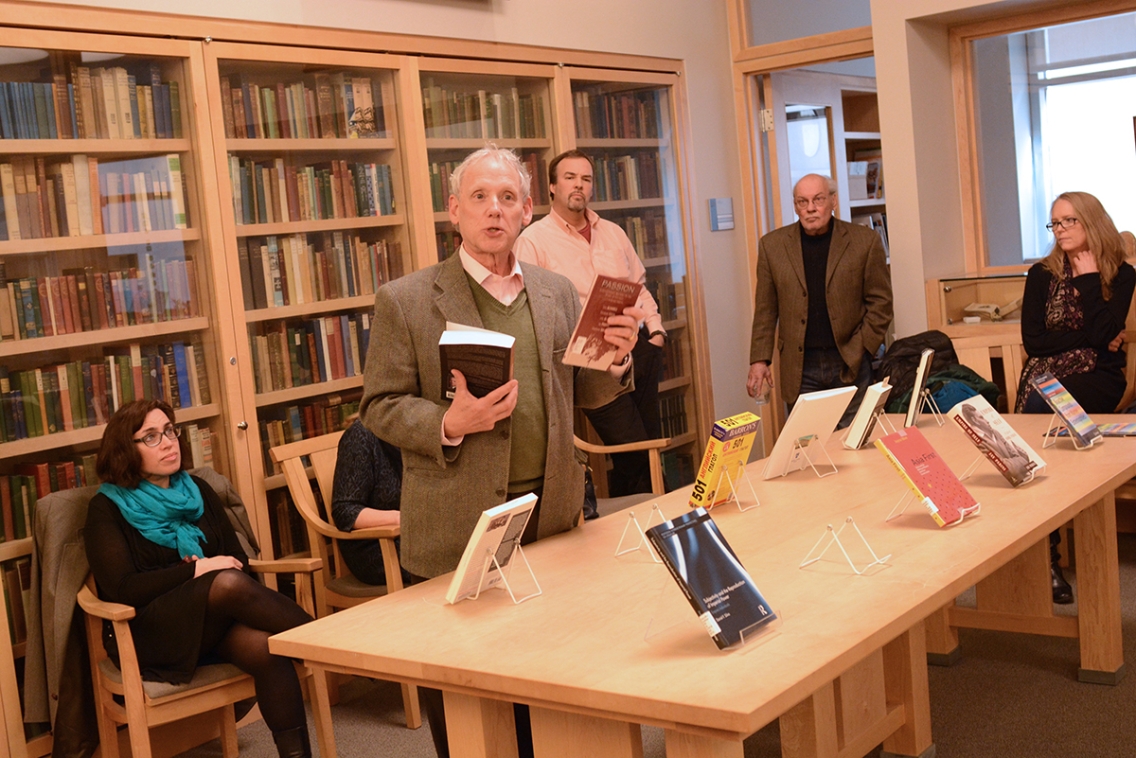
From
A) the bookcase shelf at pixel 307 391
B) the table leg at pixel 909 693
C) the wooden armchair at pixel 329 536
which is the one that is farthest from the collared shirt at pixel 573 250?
the table leg at pixel 909 693

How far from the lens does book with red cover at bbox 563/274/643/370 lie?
2.39 meters

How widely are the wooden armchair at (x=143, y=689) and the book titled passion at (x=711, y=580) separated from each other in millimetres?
1685

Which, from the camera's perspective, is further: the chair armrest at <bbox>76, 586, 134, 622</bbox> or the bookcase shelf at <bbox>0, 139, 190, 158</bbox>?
the bookcase shelf at <bbox>0, 139, 190, 158</bbox>

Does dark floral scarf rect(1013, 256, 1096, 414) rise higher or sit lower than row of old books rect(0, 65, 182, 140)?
lower

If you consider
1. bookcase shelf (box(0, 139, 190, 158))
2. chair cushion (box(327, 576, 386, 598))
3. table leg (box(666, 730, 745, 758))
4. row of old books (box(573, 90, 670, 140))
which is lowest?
chair cushion (box(327, 576, 386, 598))

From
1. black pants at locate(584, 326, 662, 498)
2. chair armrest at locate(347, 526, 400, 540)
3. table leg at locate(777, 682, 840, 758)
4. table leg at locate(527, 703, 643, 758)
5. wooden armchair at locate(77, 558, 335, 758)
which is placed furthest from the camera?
black pants at locate(584, 326, 662, 498)

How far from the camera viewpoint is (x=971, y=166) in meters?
6.30

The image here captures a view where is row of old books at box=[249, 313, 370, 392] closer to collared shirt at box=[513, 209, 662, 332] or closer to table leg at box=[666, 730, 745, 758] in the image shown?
collared shirt at box=[513, 209, 662, 332]

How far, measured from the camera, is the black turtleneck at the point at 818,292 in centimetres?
538

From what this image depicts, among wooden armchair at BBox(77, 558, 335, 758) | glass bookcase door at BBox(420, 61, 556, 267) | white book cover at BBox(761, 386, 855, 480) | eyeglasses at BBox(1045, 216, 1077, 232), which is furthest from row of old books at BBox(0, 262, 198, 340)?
eyeglasses at BBox(1045, 216, 1077, 232)

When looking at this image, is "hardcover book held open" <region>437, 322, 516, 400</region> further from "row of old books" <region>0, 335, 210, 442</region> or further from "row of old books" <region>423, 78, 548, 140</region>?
"row of old books" <region>423, 78, 548, 140</region>

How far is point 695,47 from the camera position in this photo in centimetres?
639

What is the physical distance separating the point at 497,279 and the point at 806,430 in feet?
3.58

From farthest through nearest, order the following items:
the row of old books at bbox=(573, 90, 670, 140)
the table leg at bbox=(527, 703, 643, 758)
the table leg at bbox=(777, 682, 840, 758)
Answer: the row of old books at bbox=(573, 90, 670, 140) → the table leg at bbox=(777, 682, 840, 758) → the table leg at bbox=(527, 703, 643, 758)
